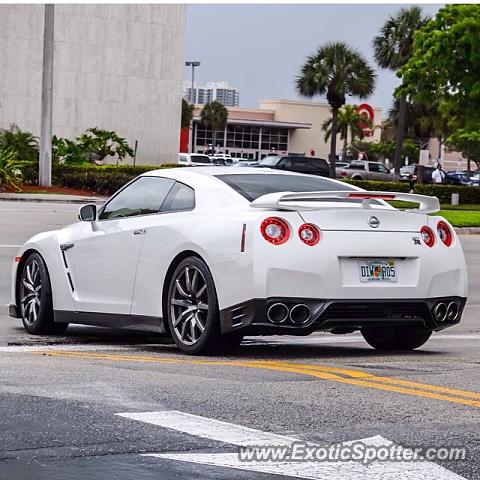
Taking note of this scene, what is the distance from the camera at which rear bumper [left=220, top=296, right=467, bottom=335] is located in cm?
861

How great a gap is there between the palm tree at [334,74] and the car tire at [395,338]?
2590 inches

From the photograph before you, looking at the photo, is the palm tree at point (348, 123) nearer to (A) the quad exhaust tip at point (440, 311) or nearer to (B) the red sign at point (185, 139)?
(B) the red sign at point (185, 139)

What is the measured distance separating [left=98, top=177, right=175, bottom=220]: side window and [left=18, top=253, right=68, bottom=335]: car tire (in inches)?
29.1

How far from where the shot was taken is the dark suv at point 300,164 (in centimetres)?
5931

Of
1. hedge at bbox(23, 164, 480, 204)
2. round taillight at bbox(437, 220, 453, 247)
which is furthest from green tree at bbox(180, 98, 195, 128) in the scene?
round taillight at bbox(437, 220, 453, 247)

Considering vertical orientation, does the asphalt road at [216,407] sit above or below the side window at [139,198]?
below

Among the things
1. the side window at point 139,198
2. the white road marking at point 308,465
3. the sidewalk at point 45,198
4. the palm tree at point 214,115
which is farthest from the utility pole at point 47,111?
the palm tree at point 214,115

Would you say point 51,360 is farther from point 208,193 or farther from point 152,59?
point 152,59

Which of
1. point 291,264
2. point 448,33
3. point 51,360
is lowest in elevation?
point 51,360

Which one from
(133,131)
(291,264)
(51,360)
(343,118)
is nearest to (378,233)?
(291,264)

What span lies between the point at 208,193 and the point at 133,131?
5510cm

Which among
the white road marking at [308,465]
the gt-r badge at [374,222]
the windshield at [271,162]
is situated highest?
the gt-r badge at [374,222]

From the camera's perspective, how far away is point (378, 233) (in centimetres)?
898

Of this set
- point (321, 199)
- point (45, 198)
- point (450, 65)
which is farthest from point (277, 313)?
point (450, 65)
